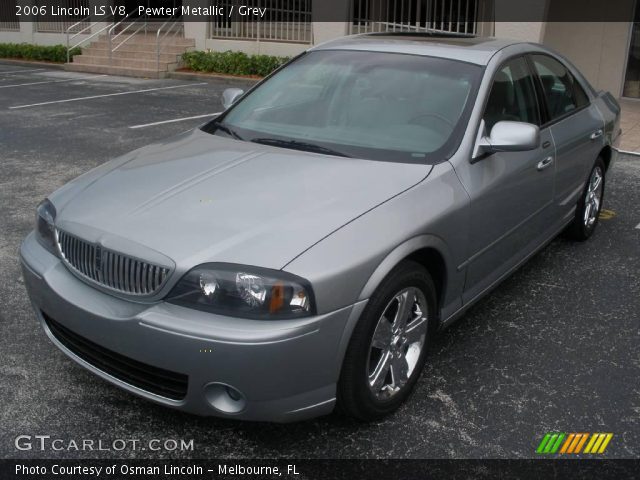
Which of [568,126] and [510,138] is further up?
[510,138]

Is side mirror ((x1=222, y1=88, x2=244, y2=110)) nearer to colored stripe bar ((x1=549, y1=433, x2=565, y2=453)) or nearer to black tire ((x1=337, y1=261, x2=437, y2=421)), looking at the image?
black tire ((x1=337, y1=261, x2=437, y2=421))

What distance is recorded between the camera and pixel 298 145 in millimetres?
3717

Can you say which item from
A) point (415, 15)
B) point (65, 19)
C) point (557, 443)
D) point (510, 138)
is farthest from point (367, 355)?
point (65, 19)

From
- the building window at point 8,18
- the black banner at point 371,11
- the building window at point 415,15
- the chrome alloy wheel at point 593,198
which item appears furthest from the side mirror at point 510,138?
the building window at point 8,18

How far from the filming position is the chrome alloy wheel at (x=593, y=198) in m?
5.37

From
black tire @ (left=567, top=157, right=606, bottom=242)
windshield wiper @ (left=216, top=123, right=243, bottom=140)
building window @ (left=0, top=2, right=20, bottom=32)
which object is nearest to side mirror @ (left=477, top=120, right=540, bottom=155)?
windshield wiper @ (left=216, top=123, right=243, bottom=140)

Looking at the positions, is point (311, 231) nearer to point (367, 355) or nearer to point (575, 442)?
point (367, 355)

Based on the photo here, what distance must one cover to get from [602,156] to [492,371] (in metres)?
2.67

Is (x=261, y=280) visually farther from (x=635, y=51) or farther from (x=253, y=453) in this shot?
(x=635, y=51)

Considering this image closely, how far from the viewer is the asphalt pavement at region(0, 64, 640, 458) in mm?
3021

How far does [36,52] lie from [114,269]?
20110 millimetres

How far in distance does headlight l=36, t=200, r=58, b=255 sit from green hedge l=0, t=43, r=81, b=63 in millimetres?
17848

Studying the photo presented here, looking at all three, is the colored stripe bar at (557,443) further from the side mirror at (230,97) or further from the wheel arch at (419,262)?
the side mirror at (230,97)

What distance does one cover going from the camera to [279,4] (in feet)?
55.2
